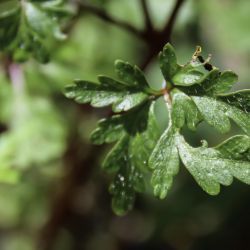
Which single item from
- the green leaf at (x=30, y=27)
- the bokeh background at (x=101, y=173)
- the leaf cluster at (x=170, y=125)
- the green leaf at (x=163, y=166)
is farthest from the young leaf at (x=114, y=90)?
the bokeh background at (x=101, y=173)

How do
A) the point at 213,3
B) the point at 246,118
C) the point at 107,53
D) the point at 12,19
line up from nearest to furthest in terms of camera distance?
the point at 246,118, the point at 12,19, the point at 107,53, the point at 213,3

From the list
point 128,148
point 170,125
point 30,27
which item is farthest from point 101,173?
point 170,125

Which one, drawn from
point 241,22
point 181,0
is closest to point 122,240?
point 241,22

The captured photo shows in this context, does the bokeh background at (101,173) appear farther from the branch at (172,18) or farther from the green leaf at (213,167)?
the green leaf at (213,167)

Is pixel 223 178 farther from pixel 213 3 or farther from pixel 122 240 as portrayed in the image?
pixel 213 3

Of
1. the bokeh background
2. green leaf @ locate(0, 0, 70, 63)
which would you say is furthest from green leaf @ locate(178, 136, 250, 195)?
the bokeh background

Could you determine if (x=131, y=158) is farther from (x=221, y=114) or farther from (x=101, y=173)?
(x=101, y=173)

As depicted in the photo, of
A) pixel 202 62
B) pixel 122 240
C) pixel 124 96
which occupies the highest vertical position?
pixel 202 62

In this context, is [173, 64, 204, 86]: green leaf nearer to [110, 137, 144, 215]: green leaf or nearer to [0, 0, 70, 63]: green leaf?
[110, 137, 144, 215]: green leaf
